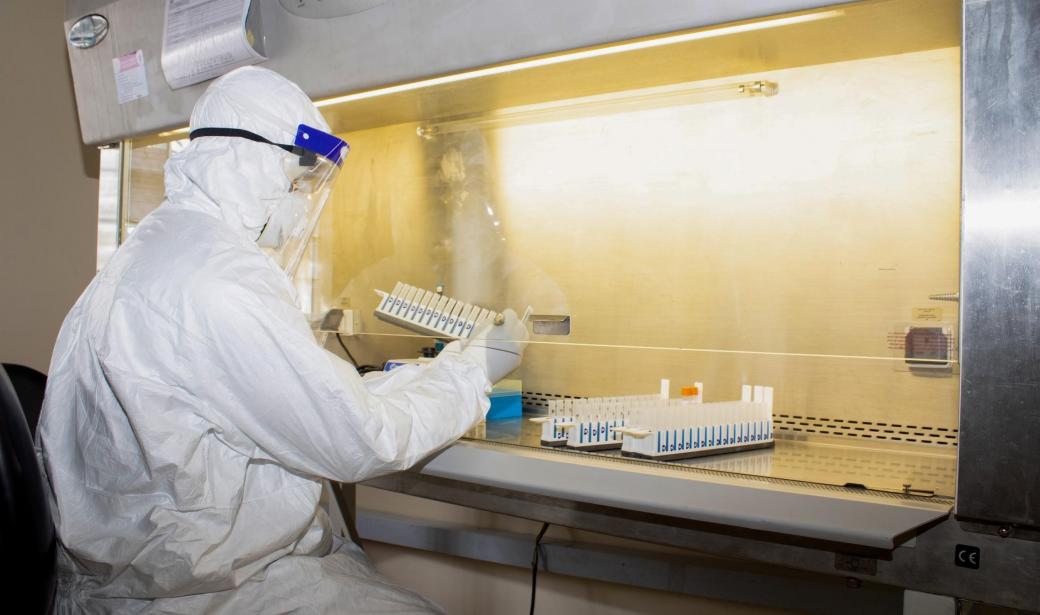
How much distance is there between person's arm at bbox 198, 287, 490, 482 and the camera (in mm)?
1038

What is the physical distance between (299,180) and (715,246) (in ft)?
3.13

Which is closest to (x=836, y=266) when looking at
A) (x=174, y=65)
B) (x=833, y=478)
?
(x=833, y=478)

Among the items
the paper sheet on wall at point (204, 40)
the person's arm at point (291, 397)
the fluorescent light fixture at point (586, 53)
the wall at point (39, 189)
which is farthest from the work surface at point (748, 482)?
the wall at point (39, 189)

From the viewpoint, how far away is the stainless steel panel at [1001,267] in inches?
38.8

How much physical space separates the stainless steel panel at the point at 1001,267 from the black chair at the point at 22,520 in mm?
1164

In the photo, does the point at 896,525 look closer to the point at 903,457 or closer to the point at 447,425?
the point at 903,457

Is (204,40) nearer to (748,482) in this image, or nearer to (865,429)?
(748,482)

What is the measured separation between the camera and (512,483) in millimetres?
1312

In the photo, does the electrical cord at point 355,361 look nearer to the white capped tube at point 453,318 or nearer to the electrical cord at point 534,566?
the white capped tube at point 453,318

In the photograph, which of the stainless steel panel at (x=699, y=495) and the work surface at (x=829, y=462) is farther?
the work surface at (x=829, y=462)

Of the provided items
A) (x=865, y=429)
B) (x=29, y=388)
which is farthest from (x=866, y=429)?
(x=29, y=388)

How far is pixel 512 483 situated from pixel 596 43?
808 millimetres

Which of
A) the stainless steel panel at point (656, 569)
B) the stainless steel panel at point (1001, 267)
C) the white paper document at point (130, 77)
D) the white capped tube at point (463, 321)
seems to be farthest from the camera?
the white paper document at point (130, 77)

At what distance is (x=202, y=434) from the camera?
1.07m
